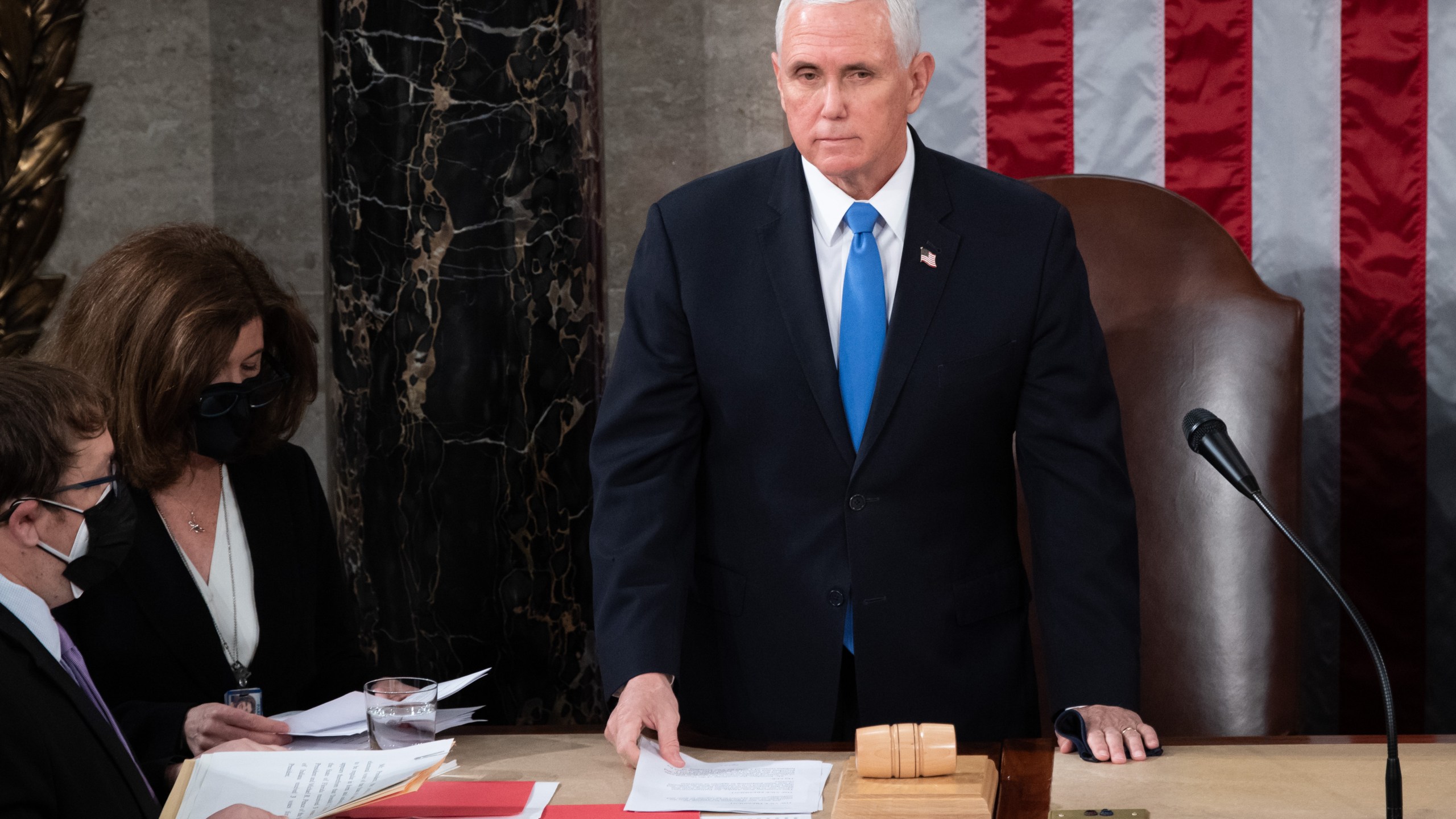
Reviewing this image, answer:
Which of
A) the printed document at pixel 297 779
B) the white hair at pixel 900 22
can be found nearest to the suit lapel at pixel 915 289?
the white hair at pixel 900 22

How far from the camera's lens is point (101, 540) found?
5.67ft

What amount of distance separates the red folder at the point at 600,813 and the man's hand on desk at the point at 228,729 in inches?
18.3

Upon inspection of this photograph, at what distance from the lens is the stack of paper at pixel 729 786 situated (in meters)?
1.66

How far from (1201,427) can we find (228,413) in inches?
59.2

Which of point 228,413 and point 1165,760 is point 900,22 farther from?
point 228,413

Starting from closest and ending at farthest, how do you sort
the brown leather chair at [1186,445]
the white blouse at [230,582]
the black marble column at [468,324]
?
the white blouse at [230,582], the brown leather chair at [1186,445], the black marble column at [468,324]

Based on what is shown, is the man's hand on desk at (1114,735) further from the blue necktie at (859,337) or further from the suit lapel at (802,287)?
the suit lapel at (802,287)

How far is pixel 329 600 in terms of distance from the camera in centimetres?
249

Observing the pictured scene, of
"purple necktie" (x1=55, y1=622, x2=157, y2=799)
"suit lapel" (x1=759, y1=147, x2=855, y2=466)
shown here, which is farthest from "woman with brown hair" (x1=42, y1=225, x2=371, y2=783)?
"suit lapel" (x1=759, y1=147, x2=855, y2=466)

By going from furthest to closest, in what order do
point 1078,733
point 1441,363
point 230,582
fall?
point 1441,363 < point 230,582 < point 1078,733

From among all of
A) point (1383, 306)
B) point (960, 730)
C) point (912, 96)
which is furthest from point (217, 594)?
point (1383, 306)

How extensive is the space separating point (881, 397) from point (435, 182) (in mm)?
1446

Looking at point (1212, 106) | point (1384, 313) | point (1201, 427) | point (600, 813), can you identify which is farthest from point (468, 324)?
point (1384, 313)

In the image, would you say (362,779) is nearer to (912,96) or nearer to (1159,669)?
(912,96)
